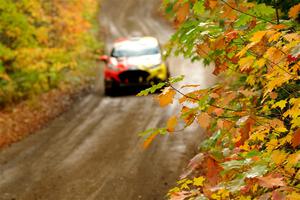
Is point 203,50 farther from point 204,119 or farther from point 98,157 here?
point 98,157

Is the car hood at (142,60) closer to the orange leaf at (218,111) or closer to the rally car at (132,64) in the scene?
the rally car at (132,64)

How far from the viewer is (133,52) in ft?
55.7

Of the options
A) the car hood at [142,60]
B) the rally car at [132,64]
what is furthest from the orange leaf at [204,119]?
the car hood at [142,60]

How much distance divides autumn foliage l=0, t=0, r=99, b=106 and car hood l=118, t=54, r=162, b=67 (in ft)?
6.35

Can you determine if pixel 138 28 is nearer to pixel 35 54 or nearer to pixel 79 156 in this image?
pixel 35 54

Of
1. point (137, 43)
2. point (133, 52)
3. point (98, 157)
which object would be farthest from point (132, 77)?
point (98, 157)

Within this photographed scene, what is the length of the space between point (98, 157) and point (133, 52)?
24.3ft

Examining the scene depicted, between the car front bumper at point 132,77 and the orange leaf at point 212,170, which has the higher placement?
the orange leaf at point 212,170

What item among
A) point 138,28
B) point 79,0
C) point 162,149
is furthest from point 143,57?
point 138,28

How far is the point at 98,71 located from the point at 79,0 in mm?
4239

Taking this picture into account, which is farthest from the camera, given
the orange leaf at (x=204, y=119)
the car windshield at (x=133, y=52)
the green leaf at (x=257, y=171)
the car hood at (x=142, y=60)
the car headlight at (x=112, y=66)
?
the car windshield at (x=133, y=52)

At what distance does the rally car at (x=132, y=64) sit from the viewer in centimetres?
1587

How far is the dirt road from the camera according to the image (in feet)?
27.9

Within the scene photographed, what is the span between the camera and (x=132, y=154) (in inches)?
399
